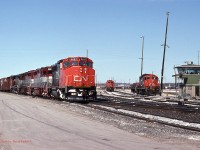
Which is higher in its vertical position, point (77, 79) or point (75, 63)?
point (75, 63)

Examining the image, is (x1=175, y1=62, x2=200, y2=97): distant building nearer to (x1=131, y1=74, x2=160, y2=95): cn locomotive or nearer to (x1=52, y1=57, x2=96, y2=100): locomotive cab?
(x1=131, y1=74, x2=160, y2=95): cn locomotive

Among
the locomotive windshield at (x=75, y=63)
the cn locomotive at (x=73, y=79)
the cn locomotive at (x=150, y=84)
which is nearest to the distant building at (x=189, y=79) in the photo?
the cn locomotive at (x=150, y=84)

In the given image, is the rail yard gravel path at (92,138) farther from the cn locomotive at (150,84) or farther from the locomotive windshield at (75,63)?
the cn locomotive at (150,84)

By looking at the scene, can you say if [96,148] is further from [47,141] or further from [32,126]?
[32,126]

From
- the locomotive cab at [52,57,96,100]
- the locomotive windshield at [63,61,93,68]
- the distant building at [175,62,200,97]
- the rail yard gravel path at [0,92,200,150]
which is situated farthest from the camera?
the distant building at [175,62,200,97]

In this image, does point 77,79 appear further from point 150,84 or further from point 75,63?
point 150,84

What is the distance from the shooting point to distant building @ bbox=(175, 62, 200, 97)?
46250 mm

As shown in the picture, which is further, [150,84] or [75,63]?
[150,84]

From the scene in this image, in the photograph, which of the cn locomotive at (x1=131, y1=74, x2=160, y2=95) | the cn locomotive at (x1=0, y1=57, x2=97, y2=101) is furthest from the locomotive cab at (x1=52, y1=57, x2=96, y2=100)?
the cn locomotive at (x1=131, y1=74, x2=160, y2=95)

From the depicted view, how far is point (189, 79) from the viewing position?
1838 inches

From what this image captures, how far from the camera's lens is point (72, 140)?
35.8 ft

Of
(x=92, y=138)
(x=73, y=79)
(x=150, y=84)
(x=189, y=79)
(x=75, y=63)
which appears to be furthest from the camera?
(x=150, y=84)

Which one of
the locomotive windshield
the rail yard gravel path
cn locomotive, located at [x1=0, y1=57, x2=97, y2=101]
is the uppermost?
the locomotive windshield

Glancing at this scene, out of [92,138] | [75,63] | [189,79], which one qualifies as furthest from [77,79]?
[92,138]
